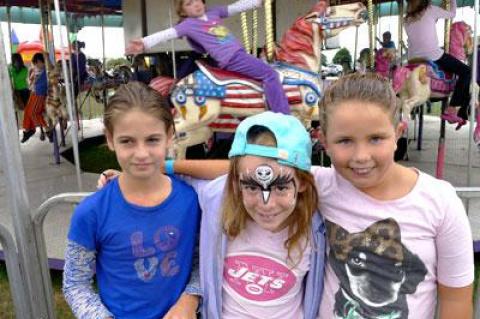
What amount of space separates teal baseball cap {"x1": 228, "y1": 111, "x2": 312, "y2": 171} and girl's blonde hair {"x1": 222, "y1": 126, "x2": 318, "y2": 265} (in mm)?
38

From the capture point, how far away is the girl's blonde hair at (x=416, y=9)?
17.4 feet

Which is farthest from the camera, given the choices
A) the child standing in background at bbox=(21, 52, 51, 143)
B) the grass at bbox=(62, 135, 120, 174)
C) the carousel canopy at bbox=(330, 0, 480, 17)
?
the carousel canopy at bbox=(330, 0, 480, 17)

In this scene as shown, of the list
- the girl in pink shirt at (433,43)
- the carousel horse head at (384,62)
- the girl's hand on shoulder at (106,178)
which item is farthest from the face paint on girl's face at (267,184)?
the carousel horse head at (384,62)

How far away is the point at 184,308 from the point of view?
5.17 ft

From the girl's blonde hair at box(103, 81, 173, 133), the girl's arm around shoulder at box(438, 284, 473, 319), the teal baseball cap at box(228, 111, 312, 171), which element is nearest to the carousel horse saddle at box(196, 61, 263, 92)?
the girl's blonde hair at box(103, 81, 173, 133)

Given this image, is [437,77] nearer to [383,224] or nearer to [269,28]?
[269,28]

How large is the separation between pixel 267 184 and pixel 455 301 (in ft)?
2.09

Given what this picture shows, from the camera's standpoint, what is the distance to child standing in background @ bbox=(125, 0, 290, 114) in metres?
4.10

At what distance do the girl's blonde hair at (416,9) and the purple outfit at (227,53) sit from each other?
6.96 feet

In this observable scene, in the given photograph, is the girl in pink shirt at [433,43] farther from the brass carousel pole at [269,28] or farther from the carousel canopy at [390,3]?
the brass carousel pole at [269,28]

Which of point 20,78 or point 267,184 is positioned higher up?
point 20,78

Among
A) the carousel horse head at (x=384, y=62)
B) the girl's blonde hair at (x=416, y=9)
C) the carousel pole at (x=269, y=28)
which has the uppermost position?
the girl's blonde hair at (x=416, y=9)

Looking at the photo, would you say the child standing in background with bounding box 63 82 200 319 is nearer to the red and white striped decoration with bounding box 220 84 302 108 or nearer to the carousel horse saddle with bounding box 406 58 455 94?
the red and white striped decoration with bounding box 220 84 302 108

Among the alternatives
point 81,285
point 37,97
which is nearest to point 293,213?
point 81,285
